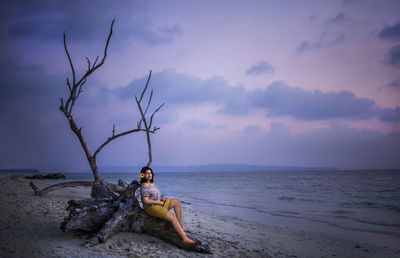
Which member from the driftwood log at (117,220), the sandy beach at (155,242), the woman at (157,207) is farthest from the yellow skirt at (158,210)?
the sandy beach at (155,242)


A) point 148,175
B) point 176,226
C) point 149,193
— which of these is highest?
point 148,175

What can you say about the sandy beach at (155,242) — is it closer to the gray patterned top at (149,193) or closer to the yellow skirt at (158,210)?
the yellow skirt at (158,210)

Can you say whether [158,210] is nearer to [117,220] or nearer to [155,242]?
[155,242]

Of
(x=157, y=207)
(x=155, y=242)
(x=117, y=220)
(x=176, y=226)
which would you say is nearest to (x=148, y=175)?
(x=157, y=207)

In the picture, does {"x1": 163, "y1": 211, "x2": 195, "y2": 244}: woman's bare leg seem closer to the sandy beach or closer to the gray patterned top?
the sandy beach

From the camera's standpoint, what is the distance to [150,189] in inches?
193

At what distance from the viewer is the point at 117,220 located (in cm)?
476

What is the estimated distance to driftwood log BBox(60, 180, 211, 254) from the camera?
4.69 metres

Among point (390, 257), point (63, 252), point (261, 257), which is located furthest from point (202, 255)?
point (390, 257)

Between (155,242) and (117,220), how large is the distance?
844 mm

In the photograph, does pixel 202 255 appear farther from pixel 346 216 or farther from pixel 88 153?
pixel 346 216

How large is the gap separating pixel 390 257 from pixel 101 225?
6830 millimetres

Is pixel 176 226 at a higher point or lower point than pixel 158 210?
lower

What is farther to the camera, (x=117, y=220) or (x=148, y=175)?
(x=148, y=175)
